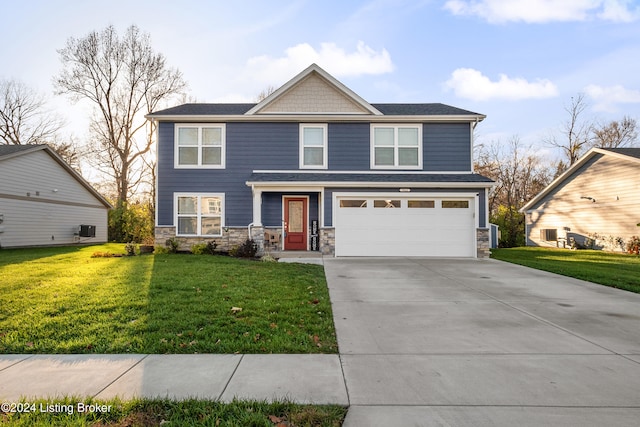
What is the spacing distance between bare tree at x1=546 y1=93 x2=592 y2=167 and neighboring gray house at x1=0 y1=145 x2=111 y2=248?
118 feet

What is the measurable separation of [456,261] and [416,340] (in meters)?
7.92

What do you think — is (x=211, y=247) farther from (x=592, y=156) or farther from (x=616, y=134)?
(x=616, y=134)

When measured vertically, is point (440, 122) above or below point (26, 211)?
above

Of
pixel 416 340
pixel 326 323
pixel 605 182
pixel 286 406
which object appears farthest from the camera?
pixel 605 182

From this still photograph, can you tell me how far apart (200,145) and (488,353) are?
12.5 meters

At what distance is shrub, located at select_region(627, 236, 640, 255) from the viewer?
15.2 meters

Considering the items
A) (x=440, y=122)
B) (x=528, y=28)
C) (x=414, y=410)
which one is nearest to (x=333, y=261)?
(x=440, y=122)

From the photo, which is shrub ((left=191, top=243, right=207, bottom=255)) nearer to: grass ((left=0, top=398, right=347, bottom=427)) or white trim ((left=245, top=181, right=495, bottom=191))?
white trim ((left=245, top=181, right=495, bottom=191))

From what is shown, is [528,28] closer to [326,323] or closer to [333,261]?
[333,261]

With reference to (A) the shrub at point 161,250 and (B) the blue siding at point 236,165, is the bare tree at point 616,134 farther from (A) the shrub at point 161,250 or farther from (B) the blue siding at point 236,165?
(A) the shrub at point 161,250

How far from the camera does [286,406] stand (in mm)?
2541

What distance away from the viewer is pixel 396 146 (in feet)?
43.5

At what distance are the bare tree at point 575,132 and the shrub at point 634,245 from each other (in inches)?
573

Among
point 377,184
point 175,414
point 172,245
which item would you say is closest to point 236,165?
point 172,245
